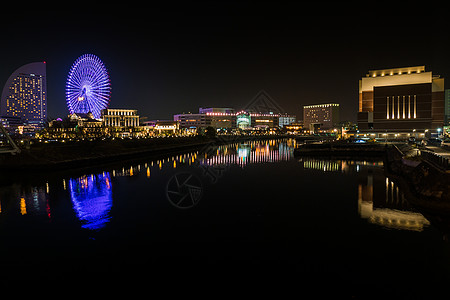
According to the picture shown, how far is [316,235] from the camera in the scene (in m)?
8.22

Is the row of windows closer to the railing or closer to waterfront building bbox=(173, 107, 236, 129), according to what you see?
the railing

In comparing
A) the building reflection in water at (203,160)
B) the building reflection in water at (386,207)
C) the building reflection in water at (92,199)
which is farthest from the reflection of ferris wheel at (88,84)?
the building reflection in water at (386,207)

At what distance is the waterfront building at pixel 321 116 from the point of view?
12212cm

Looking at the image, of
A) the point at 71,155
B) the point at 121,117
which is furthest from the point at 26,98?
the point at 71,155

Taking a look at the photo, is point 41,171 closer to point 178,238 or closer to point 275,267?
point 178,238

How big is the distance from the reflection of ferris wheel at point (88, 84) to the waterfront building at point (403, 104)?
43047 millimetres

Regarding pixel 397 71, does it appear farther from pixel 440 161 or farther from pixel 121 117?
pixel 121 117

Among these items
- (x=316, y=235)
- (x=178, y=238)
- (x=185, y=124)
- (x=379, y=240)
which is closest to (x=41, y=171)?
(x=178, y=238)

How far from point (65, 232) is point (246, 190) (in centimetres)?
835

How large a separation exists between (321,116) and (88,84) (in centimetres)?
10889

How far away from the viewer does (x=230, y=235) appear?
8.27 meters

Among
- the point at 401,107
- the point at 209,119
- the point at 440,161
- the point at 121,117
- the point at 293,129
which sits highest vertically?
the point at 209,119

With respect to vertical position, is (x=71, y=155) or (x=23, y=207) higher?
(x=71, y=155)

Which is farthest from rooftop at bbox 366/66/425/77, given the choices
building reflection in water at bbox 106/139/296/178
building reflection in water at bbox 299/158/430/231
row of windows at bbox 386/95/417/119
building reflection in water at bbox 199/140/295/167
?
building reflection in water at bbox 299/158/430/231
